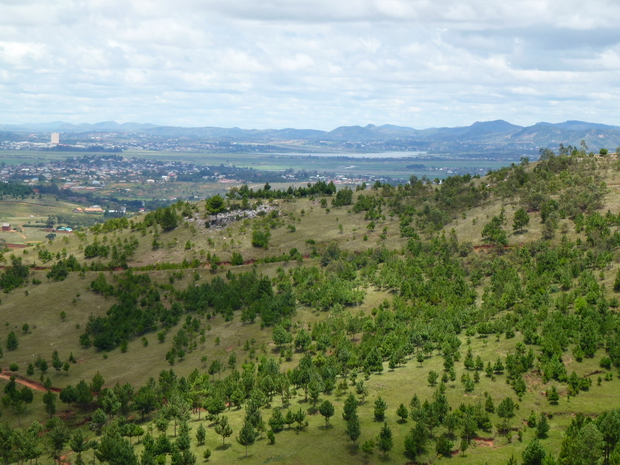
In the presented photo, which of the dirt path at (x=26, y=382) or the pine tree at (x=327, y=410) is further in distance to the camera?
the dirt path at (x=26, y=382)

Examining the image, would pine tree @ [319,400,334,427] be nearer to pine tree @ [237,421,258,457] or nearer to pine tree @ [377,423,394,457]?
pine tree @ [377,423,394,457]

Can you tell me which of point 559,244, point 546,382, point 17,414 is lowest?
point 17,414

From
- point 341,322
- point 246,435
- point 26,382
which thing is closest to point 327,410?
point 246,435

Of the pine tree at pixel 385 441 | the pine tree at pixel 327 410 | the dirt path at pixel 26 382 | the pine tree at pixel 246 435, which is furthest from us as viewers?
the dirt path at pixel 26 382

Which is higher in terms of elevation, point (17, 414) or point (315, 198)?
point (315, 198)

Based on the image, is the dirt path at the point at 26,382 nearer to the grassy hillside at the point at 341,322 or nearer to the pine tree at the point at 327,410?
the grassy hillside at the point at 341,322

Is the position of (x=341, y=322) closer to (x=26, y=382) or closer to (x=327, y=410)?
(x=327, y=410)

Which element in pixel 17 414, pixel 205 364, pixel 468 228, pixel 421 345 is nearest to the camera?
pixel 17 414

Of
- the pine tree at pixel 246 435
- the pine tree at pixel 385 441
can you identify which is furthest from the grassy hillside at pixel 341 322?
the pine tree at pixel 246 435

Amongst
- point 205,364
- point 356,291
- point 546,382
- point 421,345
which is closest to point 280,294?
point 356,291

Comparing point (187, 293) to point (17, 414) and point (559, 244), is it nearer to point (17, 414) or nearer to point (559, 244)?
point (17, 414)
